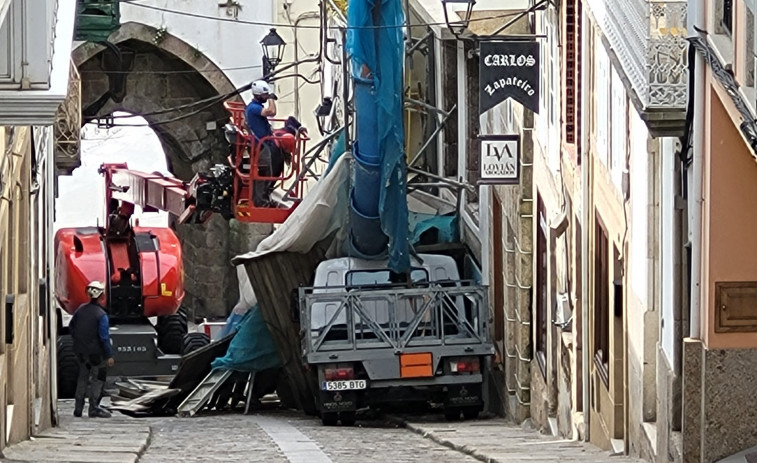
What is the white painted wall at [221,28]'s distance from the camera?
32.3m

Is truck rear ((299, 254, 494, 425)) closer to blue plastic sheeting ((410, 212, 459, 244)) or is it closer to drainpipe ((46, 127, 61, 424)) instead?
blue plastic sheeting ((410, 212, 459, 244))

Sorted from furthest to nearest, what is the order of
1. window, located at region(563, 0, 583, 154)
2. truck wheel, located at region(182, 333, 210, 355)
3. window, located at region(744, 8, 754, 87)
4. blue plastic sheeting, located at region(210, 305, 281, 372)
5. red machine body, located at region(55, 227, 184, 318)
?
1. truck wheel, located at region(182, 333, 210, 355)
2. red machine body, located at region(55, 227, 184, 318)
3. blue plastic sheeting, located at region(210, 305, 281, 372)
4. window, located at region(563, 0, 583, 154)
5. window, located at region(744, 8, 754, 87)

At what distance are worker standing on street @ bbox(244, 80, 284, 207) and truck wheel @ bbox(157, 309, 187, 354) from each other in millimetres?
3650

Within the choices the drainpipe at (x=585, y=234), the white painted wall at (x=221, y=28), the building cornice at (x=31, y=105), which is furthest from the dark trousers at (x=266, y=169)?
the building cornice at (x=31, y=105)

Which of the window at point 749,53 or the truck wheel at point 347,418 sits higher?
the window at point 749,53

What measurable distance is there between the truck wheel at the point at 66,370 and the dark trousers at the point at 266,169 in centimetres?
294

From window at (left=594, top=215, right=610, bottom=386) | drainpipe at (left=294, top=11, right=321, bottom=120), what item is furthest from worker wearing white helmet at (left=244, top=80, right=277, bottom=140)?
drainpipe at (left=294, top=11, right=321, bottom=120)

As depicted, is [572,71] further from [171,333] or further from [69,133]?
[171,333]

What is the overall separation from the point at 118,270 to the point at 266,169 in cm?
310

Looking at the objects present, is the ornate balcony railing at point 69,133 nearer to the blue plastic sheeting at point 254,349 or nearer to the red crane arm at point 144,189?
the blue plastic sheeting at point 254,349

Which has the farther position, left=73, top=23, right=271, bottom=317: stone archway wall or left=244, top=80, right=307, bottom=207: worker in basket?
left=73, top=23, right=271, bottom=317: stone archway wall

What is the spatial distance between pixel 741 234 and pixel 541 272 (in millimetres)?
8305

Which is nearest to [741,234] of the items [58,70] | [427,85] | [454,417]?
[58,70]

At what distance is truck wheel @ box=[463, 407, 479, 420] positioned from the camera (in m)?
19.8
